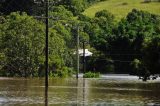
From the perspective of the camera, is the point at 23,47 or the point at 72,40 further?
the point at 72,40

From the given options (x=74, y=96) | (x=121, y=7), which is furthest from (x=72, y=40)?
(x=74, y=96)

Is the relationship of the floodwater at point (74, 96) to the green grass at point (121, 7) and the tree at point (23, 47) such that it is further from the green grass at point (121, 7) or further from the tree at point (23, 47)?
the green grass at point (121, 7)

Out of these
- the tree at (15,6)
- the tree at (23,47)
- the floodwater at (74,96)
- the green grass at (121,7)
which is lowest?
the floodwater at (74,96)

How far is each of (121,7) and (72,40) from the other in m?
47.2

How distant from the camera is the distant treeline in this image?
6456 centimetres

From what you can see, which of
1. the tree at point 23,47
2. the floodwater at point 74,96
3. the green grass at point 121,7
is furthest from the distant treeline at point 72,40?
the green grass at point 121,7

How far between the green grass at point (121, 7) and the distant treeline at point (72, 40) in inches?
110

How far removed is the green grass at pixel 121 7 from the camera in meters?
131

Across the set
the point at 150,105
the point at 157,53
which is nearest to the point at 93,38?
the point at 157,53

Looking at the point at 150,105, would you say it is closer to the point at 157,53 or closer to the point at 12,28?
the point at 157,53

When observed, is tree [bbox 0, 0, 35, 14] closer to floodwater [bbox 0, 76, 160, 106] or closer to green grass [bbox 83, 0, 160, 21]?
green grass [bbox 83, 0, 160, 21]

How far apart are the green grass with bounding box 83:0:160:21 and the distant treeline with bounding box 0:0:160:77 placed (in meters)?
2.78

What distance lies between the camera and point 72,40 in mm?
92062

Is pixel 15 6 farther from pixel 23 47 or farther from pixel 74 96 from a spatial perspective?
pixel 74 96
